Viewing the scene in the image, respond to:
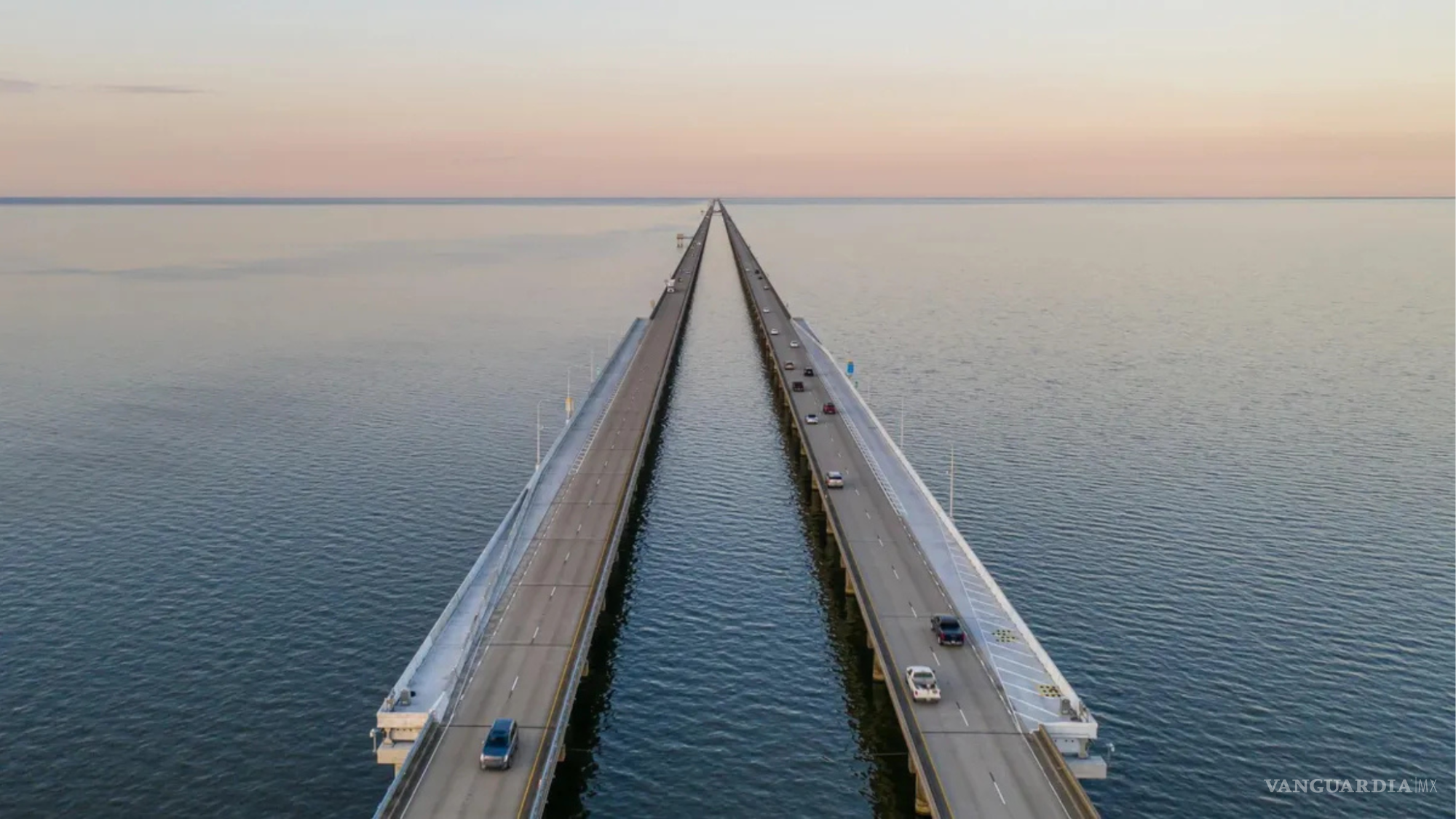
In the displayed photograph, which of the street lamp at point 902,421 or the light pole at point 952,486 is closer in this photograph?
the light pole at point 952,486

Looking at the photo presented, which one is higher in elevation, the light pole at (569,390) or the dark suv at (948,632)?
the light pole at (569,390)

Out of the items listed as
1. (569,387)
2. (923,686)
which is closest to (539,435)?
(569,387)

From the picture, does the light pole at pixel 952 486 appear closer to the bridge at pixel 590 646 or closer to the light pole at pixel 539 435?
the bridge at pixel 590 646

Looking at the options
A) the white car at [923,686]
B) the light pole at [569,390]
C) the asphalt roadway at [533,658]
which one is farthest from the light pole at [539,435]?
the white car at [923,686]

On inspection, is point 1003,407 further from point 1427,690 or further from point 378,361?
point 378,361

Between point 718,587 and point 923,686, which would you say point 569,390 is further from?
point 923,686

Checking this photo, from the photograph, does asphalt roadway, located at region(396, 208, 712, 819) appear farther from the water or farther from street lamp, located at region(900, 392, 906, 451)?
street lamp, located at region(900, 392, 906, 451)

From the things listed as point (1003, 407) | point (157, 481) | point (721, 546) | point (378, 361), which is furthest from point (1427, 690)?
point (378, 361)
